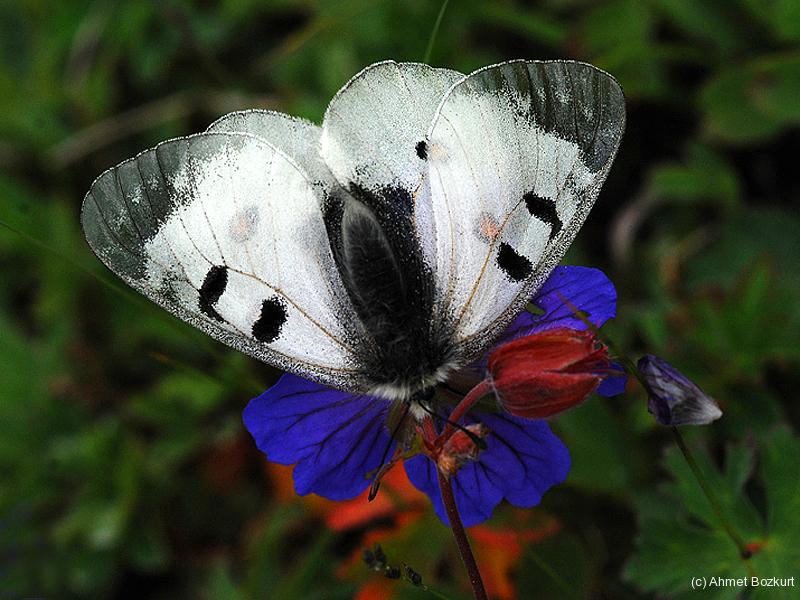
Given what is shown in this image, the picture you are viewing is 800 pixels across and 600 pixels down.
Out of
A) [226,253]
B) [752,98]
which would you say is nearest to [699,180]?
[752,98]

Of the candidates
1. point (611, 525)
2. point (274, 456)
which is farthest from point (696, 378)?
point (274, 456)

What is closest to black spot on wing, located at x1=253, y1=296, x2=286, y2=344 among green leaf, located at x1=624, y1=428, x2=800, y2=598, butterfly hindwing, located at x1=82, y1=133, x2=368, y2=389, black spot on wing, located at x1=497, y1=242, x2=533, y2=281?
butterfly hindwing, located at x1=82, y1=133, x2=368, y2=389

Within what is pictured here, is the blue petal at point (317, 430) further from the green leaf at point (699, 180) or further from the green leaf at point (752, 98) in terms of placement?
the green leaf at point (752, 98)

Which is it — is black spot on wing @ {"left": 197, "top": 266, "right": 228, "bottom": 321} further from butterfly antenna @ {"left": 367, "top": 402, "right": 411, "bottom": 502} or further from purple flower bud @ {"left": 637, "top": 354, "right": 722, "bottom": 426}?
purple flower bud @ {"left": 637, "top": 354, "right": 722, "bottom": 426}

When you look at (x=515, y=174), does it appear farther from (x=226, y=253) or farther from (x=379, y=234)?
(x=226, y=253)

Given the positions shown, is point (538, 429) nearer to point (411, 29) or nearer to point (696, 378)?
point (696, 378)

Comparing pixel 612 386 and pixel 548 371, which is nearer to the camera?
pixel 548 371
